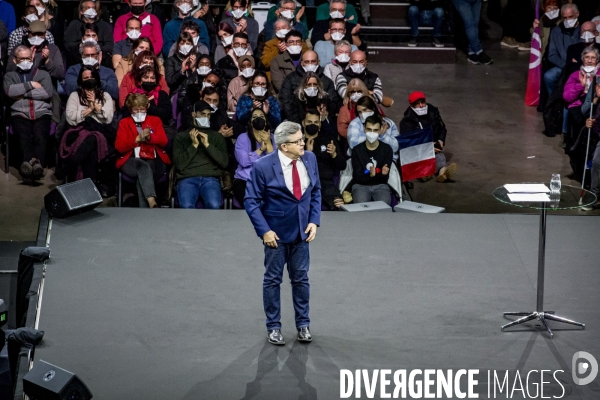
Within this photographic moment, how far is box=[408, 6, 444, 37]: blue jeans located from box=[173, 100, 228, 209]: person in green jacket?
17.3 ft

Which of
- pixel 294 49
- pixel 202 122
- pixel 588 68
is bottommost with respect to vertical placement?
pixel 202 122

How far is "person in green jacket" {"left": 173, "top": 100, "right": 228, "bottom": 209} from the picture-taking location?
9141 millimetres

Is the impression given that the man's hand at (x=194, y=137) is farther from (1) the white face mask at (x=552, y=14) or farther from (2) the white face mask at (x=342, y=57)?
(1) the white face mask at (x=552, y=14)

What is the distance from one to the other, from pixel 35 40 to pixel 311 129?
10.2ft

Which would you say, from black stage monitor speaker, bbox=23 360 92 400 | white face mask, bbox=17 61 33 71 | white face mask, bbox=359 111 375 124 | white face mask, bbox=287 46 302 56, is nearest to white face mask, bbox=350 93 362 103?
white face mask, bbox=359 111 375 124

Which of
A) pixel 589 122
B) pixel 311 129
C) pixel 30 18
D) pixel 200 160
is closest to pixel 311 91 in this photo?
pixel 311 129

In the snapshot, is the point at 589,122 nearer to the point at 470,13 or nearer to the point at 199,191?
the point at 199,191

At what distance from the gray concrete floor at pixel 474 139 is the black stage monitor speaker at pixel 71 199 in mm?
1052

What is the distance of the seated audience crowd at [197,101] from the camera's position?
30.4ft

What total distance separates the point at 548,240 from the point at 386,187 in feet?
5.58

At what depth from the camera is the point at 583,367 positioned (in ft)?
20.4

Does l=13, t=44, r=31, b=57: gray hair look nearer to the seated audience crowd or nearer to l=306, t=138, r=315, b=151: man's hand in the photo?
the seated audience crowd

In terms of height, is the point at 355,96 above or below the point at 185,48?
below

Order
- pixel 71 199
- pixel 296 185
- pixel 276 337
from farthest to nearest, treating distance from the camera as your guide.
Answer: pixel 71 199 → pixel 276 337 → pixel 296 185
